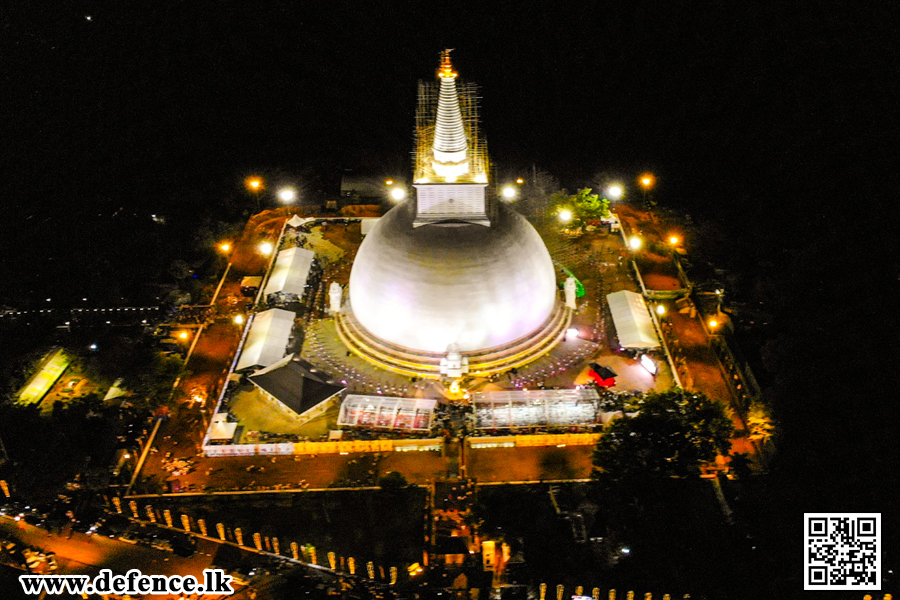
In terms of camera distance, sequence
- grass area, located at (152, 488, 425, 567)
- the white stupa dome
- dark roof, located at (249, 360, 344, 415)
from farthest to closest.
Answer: the white stupa dome, dark roof, located at (249, 360, 344, 415), grass area, located at (152, 488, 425, 567)

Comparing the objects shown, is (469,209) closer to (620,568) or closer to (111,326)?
(620,568)

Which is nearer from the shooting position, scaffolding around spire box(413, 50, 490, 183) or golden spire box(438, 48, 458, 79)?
golden spire box(438, 48, 458, 79)

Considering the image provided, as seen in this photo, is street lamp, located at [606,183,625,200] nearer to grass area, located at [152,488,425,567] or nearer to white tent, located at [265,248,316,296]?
white tent, located at [265,248,316,296]

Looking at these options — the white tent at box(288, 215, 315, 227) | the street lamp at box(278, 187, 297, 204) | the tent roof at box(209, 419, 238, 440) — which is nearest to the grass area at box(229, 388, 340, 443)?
the tent roof at box(209, 419, 238, 440)

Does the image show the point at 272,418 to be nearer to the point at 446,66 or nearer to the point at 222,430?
the point at 222,430

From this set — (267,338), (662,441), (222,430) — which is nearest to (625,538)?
(662,441)

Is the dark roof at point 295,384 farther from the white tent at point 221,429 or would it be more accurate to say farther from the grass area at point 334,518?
the grass area at point 334,518

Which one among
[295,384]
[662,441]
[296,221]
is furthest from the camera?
[296,221]
